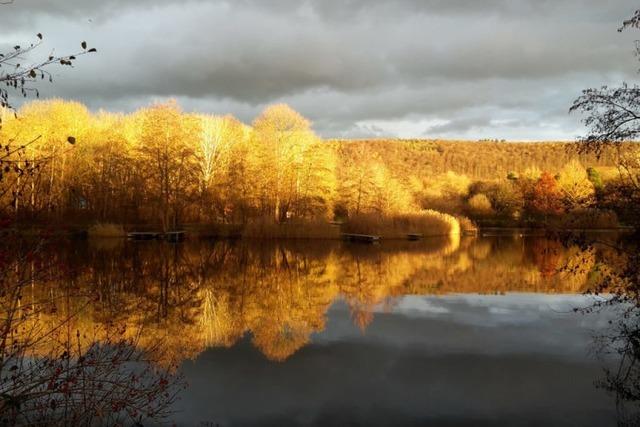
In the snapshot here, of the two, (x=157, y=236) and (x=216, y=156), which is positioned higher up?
(x=216, y=156)

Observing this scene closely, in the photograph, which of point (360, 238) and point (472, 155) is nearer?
point (360, 238)

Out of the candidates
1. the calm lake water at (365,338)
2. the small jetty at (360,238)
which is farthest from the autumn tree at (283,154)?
the calm lake water at (365,338)

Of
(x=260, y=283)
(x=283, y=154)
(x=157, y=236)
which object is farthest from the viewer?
(x=283, y=154)

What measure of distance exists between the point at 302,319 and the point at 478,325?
4.33m

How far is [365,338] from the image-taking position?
11570 mm

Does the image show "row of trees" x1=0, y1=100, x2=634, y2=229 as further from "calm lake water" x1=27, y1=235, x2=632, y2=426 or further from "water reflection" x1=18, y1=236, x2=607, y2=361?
"calm lake water" x1=27, y1=235, x2=632, y2=426

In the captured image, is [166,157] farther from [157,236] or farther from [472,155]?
[472,155]

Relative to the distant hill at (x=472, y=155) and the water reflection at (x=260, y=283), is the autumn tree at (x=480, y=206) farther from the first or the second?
the water reflection at (x=260, y=283)

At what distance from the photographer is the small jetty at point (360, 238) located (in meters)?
38.1

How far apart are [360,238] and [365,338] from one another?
27.6 meters

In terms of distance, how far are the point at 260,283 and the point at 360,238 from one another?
21.0 m

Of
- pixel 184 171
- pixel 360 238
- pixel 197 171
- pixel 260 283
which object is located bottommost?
pixel 260 283

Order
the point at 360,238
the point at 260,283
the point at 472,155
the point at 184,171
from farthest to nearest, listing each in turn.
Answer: the point at 472,155
the point at 360,238
the point at 184,171
the point at 260,283

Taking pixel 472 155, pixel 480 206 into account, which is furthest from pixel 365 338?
pixel 472 155
